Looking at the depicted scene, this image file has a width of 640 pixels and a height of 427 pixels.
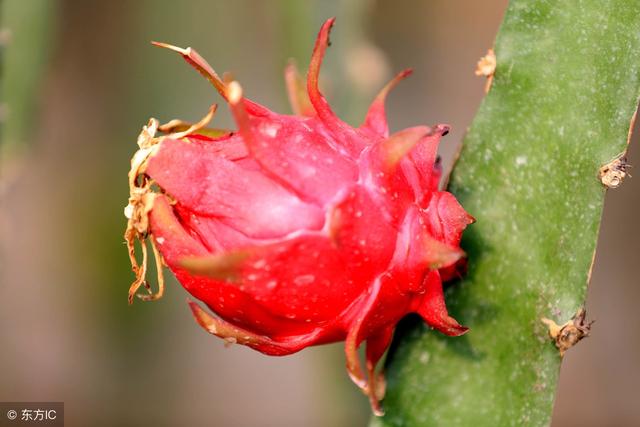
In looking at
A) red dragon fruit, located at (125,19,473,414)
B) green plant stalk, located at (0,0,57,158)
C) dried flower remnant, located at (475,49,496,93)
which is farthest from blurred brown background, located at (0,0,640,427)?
red dragon fruit, located at (125,19,473,414)

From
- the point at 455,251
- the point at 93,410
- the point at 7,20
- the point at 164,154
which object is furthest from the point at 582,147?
the point at 93,410

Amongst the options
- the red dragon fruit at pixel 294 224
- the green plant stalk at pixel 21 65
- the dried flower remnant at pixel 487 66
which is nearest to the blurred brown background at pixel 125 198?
the green plant stalk at pixel 21 65

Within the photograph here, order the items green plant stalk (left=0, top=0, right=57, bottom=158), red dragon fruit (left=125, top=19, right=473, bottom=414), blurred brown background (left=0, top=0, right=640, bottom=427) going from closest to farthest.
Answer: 1. red dragon fruit (left=125, top=19, right=473, bottom=414)
2. green plant stalk (left=0, top=0, right=57, bottom=158)
3. blurred brown background (left=0, top=0, right=640, bottom=427)

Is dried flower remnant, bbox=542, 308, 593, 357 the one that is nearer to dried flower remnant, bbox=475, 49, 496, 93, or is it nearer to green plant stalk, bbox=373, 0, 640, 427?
green plant stalk, bbox=373, 0, 640, 427

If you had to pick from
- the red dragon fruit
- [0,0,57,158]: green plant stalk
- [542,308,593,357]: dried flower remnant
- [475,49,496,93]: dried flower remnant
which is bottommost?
[542,308,593,357]: dried flower remnant

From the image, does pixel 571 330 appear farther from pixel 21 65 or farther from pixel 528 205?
pixel 21 65

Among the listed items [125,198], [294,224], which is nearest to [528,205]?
[294,224]

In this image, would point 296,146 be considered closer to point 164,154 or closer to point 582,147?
point 164,154
